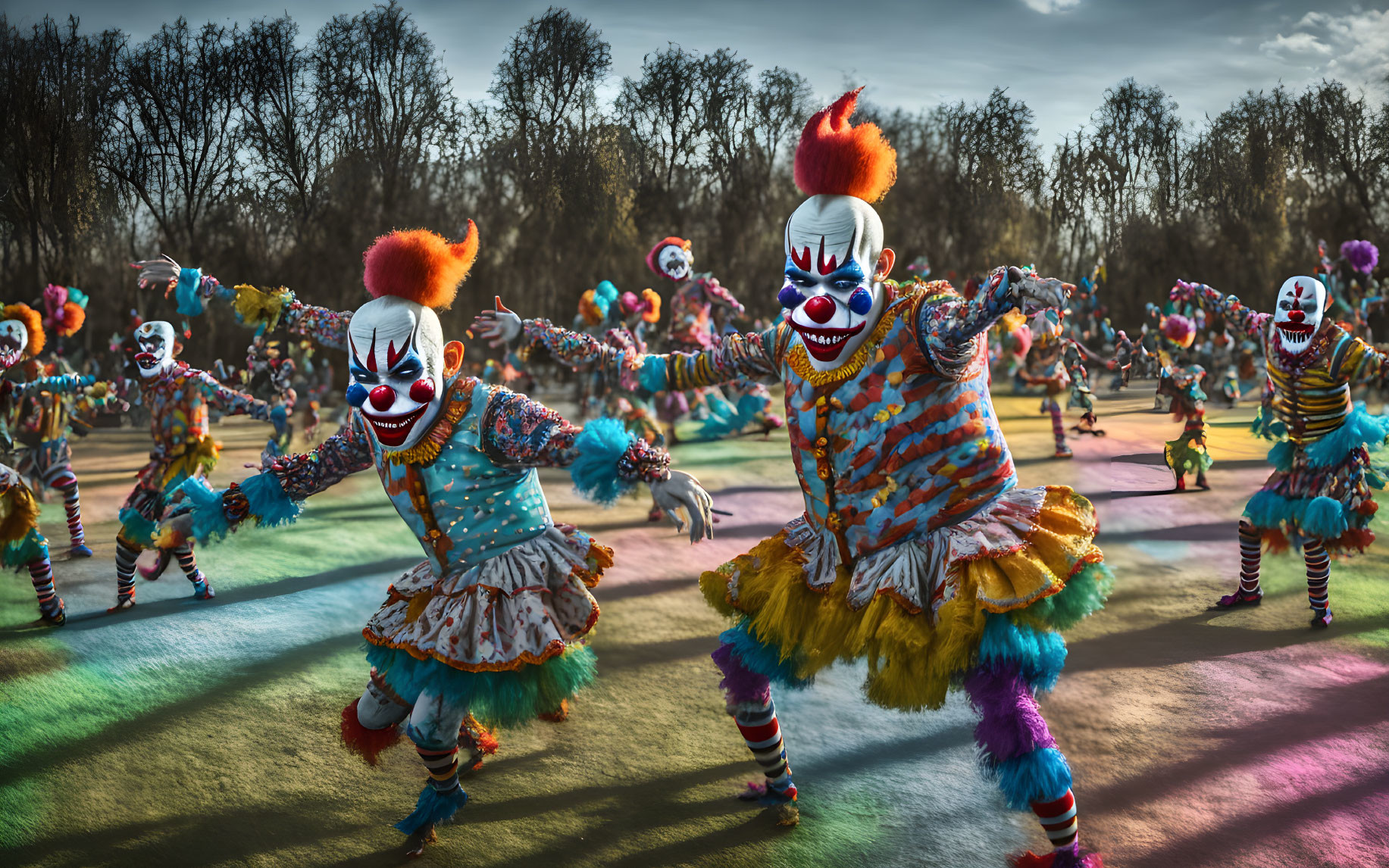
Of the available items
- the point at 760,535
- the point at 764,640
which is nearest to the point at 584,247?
the point at 760,535

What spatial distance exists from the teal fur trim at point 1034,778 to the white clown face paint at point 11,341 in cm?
671

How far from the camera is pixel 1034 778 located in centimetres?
257

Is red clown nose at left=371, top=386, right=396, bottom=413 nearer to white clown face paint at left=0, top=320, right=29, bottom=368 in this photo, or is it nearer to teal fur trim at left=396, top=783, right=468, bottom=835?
teal fur trim at left=396, top=783, right=468, bottom=835

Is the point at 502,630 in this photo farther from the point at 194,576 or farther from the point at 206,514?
the point at 194,576

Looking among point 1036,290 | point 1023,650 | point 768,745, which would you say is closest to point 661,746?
point 768,745

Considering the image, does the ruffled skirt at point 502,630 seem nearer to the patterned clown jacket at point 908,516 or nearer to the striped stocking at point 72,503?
the patterned clown jacket at point 908,516

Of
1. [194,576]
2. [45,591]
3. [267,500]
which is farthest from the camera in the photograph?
[194,576]

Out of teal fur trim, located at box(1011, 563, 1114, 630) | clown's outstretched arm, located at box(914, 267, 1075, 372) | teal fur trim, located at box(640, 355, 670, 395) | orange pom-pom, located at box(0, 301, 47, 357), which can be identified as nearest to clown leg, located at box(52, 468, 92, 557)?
orange pom-pom, located at box(0, 301, 47, 357)

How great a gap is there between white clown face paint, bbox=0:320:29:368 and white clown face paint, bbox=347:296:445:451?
15.2ft

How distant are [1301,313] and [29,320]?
338 inches

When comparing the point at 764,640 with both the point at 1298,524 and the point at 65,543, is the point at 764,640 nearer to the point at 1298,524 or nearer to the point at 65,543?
the point at 1298,524

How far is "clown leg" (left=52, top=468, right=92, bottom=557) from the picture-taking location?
21.6 feet

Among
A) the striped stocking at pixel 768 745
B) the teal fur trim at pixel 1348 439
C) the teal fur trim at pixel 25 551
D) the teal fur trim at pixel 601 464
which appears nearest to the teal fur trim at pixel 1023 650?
the striped stocking at pixel 768 745

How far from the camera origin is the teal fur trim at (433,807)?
3.13 metres
